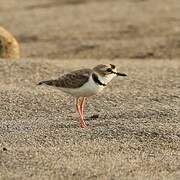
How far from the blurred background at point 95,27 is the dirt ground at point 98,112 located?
1.3 inches

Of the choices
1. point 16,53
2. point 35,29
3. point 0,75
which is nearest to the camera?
point 0,75

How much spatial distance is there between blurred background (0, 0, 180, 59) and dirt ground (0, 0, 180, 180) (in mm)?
33

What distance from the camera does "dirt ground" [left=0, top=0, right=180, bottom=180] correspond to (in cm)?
633

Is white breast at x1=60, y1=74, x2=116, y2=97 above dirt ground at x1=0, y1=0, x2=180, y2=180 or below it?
above

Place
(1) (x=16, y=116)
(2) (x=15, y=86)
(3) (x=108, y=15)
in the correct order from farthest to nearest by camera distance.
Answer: (3) (x=108, y=15), (2) (x=15, y=86), (1) (x=16, y=116)

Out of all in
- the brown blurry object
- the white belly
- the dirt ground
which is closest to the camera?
the dirt ground

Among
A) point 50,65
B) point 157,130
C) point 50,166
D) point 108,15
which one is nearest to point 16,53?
point 50,65

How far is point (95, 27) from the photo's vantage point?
1828 centimetres

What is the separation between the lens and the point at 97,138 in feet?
23.5

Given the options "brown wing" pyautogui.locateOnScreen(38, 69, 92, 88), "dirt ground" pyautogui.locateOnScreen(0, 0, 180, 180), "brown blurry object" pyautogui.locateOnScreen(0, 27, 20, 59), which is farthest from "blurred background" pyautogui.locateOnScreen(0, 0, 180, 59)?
"brown wing" pyautogui.locateOnScreen(38, 69, 92, 88)

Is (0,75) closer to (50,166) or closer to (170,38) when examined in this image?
(50,166)

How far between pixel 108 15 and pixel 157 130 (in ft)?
42.8

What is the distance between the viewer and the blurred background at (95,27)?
1517 centimetres

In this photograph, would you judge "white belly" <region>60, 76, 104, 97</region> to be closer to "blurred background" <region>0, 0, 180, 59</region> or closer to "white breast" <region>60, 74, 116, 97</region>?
"white breast" <region>60, 74, 116, 97</region>
